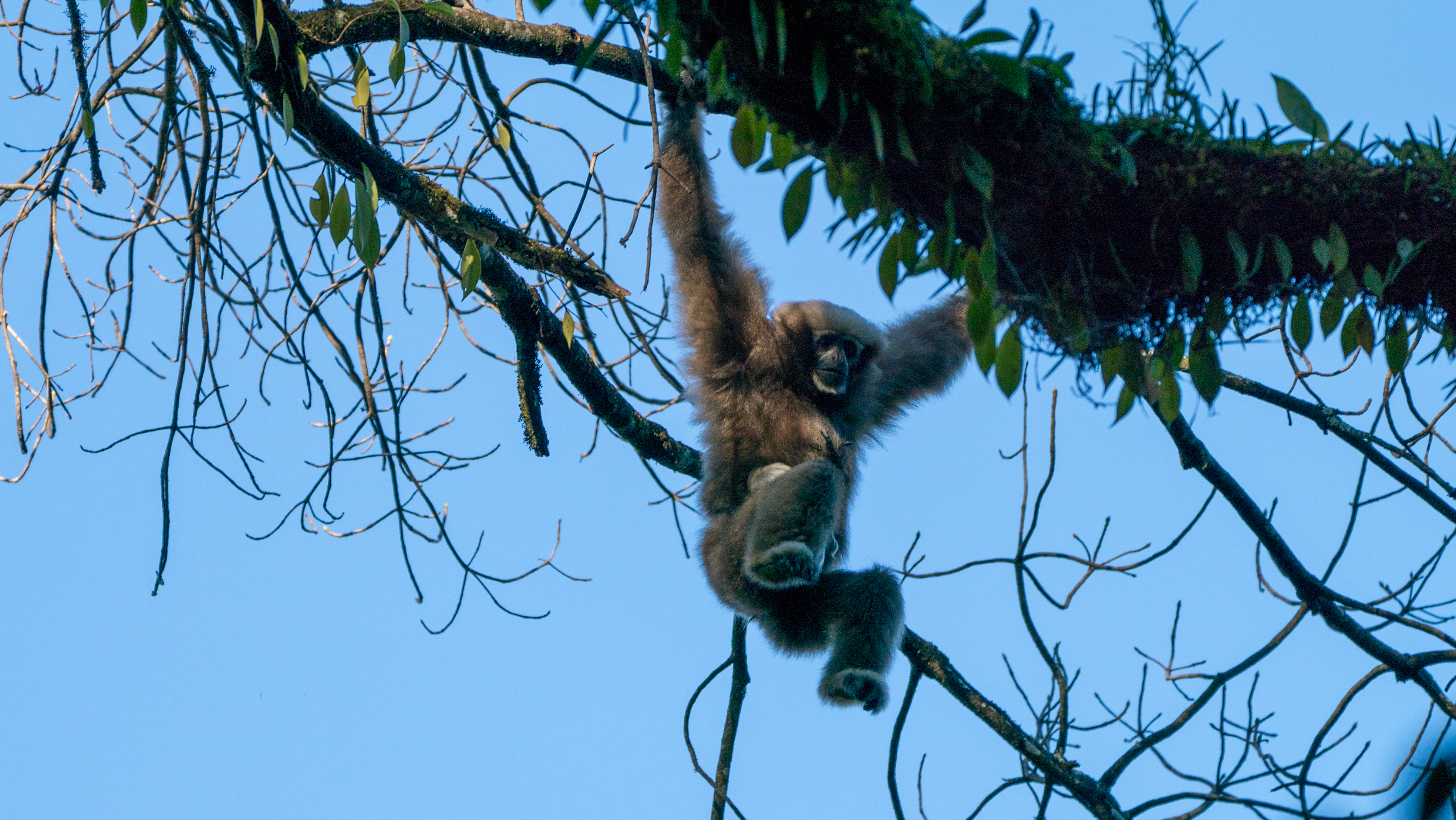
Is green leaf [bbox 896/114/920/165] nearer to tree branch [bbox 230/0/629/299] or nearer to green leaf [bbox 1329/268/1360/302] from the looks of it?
green leaf [bbox 1329/268/1360/302]

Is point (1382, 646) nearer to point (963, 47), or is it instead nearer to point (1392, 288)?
point (1392, 288)

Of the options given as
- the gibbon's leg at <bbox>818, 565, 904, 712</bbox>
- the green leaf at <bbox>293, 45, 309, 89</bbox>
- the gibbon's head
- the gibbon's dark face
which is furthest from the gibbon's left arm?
the green leaf at <bbox>293, 45, 309, 89</bbox>

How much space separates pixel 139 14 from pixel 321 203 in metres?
0.79

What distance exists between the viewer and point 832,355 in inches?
218

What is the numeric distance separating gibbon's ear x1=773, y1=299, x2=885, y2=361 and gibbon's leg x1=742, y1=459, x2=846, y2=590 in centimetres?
113

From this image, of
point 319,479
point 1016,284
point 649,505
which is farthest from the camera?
point 649,505

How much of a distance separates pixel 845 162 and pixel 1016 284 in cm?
58

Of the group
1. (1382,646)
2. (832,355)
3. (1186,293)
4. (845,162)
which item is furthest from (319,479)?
(1382,646)

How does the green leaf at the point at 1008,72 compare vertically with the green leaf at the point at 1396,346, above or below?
below

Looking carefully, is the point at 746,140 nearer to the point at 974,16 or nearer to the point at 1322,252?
the point at 974,16

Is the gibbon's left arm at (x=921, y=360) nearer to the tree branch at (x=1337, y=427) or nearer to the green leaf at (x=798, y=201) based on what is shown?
the tree branch at (x=1337, y=427)

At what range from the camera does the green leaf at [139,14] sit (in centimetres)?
335

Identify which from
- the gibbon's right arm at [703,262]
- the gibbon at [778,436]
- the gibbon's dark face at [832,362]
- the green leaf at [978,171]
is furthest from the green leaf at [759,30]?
the gibbon's dark face at [832,362]

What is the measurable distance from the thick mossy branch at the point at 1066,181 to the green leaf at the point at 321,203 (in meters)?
1.96
